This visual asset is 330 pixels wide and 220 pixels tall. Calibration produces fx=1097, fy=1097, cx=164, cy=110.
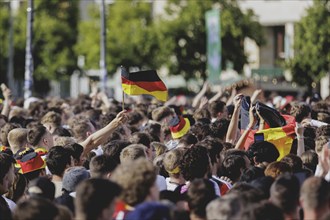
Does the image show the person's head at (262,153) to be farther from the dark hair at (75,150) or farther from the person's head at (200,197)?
the person's head at (200,197)

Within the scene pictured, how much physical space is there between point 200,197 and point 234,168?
7.51 feet

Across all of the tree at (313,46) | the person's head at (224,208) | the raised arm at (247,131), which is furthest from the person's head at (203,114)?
the tree at (313,46)

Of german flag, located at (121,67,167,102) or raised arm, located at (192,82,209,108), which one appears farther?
raised arm, located at (192,82,209,108)

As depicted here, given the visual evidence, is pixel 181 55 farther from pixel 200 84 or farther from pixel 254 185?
pixel 254 185

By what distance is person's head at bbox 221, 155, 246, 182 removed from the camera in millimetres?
10586

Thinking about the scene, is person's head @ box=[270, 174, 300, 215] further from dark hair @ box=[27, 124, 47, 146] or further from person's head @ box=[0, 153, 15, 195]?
dark hair @ box=[27, 124, 47, 146]

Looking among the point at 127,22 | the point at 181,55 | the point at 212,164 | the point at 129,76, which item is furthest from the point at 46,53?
the point at 212,164

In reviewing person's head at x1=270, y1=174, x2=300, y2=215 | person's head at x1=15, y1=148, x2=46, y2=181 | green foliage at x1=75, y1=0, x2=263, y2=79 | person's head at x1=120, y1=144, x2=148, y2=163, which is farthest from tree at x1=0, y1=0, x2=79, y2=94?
person's head at x1=270, y1=174, x2=300, y2=215

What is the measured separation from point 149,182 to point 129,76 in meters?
6.47

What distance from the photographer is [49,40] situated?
58094mm

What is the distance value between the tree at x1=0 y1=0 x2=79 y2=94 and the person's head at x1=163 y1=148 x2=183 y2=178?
47084mm

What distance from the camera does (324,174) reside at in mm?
9422

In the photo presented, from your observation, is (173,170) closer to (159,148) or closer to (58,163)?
(58,163)

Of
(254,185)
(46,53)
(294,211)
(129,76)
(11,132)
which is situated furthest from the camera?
(46,53)
